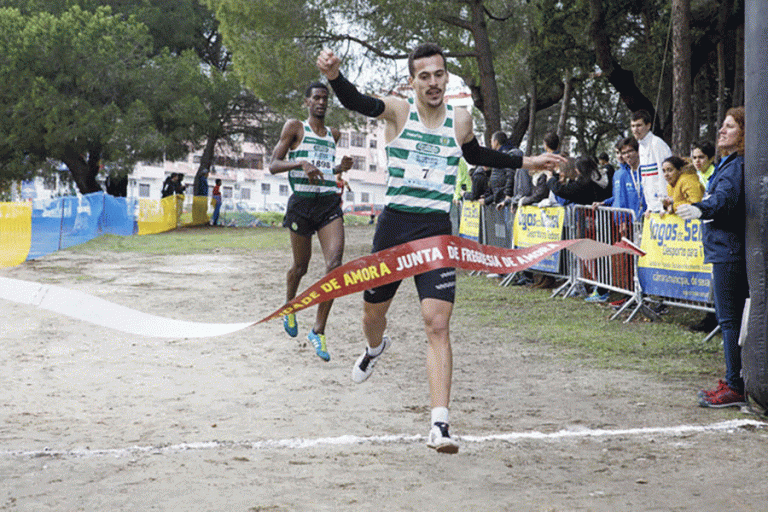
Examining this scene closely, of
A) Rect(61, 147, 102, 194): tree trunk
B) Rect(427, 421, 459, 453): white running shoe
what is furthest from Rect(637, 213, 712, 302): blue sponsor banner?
Rect(61, 147, 102, 194): tree trunk

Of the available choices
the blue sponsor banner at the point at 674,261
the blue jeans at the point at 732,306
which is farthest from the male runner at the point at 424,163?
the blue sponsor banner at the point at 674,261

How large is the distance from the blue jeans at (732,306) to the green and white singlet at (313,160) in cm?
317

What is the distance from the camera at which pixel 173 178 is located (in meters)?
33.4

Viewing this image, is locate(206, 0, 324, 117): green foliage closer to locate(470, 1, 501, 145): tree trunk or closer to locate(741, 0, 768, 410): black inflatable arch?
locate(470, 1, 501, 145): tree trunk

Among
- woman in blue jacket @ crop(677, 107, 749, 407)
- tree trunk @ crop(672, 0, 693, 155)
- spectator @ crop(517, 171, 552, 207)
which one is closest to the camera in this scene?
woman in blue jacket @ crop(677, 107, 749, 407)

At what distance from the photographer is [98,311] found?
545 centimetres

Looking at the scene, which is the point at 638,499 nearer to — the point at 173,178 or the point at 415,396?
the point at 415,396

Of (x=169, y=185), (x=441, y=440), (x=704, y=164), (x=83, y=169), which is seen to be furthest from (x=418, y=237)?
(x=83, y=169)

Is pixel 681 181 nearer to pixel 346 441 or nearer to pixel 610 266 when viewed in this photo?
pixel 610 266

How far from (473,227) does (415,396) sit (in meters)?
10.2

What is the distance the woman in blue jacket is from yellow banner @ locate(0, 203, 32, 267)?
47.5 ft

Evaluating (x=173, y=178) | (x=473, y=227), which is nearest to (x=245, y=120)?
(x=173, y=178)

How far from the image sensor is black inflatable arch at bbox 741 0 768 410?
567 cm

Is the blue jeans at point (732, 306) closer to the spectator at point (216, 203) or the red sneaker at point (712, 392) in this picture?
the red sneaker at point (712, 392)
